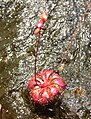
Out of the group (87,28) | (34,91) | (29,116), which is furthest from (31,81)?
(87,28)

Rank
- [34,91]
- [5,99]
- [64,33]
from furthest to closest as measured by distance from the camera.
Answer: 1. [64,33]
2. [5,99]
3. [34,91]

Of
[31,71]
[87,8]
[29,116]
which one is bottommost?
[29,116]

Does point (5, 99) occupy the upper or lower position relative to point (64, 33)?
lower

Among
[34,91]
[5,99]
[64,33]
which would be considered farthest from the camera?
[64,33]

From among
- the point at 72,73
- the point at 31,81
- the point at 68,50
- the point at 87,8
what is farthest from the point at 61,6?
the point at 31,81

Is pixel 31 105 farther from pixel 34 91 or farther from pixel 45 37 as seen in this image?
pixel 45 37

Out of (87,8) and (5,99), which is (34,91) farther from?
(87,8)

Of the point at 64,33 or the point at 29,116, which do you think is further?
the point at 64,33
